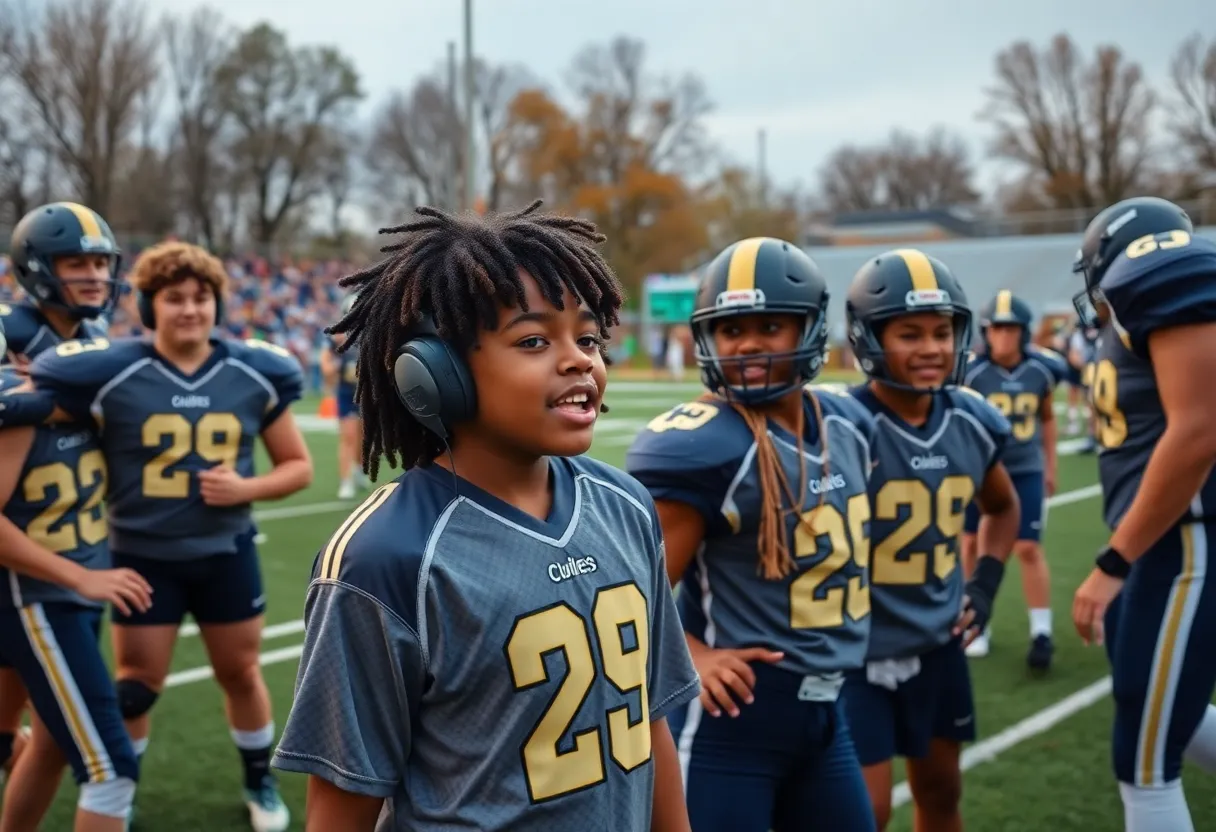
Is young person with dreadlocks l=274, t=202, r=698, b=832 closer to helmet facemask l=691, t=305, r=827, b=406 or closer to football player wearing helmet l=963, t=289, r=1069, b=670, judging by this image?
helmet facemask l=691, t=305, r=827, b=406

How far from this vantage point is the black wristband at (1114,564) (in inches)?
129

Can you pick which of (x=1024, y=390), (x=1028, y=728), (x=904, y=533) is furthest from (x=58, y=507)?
(x=1024, y=390)

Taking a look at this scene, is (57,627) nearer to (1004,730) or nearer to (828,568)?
(828,568)

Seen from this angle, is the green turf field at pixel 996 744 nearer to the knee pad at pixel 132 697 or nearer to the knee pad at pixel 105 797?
the knee pad at pixel 132 697

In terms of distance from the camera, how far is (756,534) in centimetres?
298

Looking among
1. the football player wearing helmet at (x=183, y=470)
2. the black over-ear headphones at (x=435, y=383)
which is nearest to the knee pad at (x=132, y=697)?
the football player wearing helmet at (x=183, y=470)

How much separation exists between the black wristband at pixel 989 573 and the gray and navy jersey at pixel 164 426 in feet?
8.69

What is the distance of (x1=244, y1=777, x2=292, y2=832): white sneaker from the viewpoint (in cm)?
439

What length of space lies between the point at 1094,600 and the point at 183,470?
3084mm

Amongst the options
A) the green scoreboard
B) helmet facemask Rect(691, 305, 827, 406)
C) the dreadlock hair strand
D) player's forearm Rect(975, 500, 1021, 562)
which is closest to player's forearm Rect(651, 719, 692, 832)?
the dreadlock hair strand

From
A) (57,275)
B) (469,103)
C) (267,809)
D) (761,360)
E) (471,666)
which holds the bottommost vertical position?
(267,809)

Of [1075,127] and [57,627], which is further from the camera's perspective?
[1075,127]

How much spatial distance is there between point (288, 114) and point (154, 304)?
48582mm

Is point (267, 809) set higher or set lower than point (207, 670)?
higher
